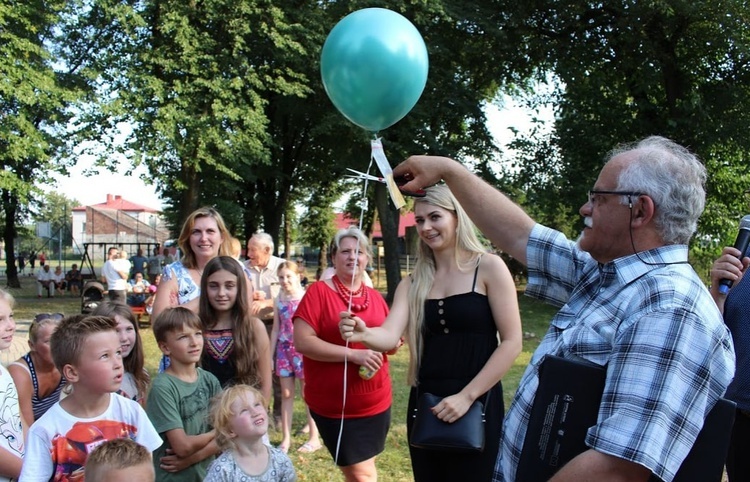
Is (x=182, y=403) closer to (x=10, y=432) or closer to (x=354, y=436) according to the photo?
(x=10, y=432)

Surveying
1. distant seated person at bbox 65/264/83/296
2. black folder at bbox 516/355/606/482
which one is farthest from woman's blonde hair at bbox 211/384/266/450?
distant seated person at bbox 65/264/83/296

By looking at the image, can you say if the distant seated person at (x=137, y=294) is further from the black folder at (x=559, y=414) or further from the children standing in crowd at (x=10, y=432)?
the black folder at (x=559, y=414)

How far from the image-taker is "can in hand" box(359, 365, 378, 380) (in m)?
3.65

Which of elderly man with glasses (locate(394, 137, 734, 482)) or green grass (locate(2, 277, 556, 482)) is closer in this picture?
elderly man with glasses (locate(394, 137, 734, 482))

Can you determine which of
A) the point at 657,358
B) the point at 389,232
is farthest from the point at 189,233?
the point at 389,232

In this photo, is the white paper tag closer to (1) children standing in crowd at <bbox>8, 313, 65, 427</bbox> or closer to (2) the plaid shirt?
(2) the plaid shirt

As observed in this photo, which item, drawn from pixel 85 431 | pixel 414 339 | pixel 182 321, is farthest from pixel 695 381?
pixel 182 321

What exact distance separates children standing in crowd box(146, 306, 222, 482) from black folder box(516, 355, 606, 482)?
1998 millimetres

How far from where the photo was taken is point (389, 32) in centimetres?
294

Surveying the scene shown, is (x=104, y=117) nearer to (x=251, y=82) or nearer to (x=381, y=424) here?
(x=251, y=82)

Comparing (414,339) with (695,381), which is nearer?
(695,381)

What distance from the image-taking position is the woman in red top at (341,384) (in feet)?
11.9

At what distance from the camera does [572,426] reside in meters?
1.53

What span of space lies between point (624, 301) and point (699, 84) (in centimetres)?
1492
